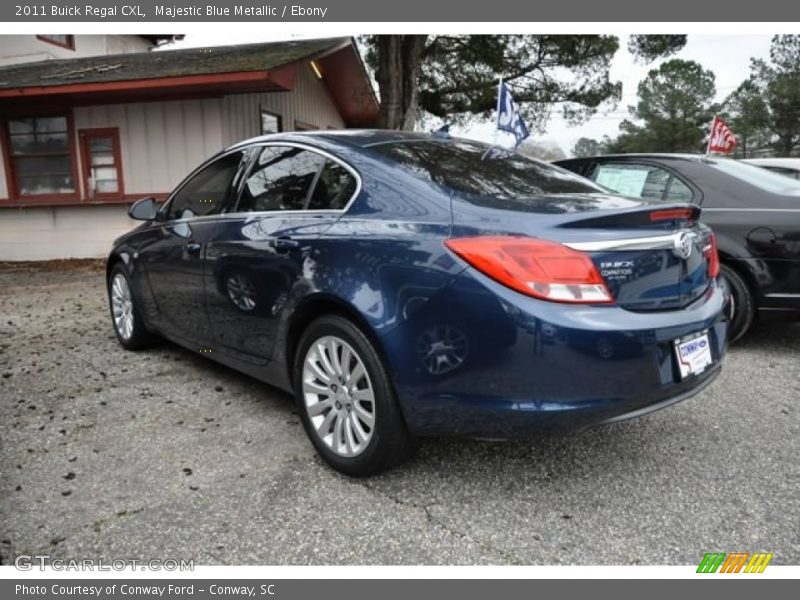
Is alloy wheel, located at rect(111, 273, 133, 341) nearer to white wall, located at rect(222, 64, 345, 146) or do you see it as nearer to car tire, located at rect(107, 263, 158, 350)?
car tire, located at rect(107, 263, 158, 350)

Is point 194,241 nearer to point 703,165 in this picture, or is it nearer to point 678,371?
point 678,371

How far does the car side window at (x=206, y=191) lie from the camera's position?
372 cm

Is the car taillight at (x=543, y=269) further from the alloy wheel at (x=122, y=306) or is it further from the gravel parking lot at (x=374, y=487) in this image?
the alloy wheel at (x=122, y=306)

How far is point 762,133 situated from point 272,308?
4115 cm

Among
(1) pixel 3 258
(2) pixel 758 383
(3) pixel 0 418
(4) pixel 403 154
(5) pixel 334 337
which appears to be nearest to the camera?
(5) pixel 334 337

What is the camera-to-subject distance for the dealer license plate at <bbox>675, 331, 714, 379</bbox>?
240 centimetres

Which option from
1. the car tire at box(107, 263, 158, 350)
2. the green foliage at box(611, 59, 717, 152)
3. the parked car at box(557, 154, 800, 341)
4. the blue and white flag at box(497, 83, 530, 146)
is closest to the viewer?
the parked car at box(557, 154, 800, 341)

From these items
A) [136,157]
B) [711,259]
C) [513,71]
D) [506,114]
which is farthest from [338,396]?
[513,71]

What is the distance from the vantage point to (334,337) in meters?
2.72

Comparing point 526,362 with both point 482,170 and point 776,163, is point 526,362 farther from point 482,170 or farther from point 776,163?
point 776,163

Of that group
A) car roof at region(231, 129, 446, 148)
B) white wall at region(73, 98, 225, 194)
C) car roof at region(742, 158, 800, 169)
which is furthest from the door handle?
white wall at region(73, 98, 225, 194)

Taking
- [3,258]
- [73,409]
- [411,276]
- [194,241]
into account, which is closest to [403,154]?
[411,276]
